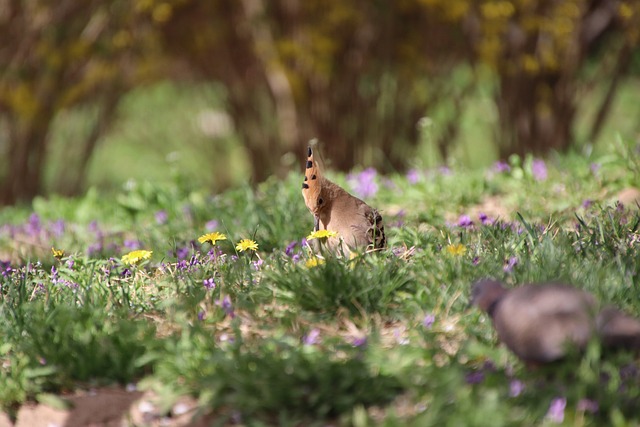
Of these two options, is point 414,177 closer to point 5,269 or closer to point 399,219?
point 399,219

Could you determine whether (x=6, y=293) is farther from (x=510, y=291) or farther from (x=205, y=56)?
(x=205, y=56)

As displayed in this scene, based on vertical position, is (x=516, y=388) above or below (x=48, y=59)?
below

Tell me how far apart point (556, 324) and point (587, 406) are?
0.26 meters

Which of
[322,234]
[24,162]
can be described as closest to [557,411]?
[322,234]

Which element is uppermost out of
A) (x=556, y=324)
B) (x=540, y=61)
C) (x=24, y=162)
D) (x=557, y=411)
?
(x=556, y=324)

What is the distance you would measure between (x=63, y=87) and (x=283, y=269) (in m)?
6.14

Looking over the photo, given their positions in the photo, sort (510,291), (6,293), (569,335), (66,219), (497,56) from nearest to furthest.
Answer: (569,335), (510,291), (6,293), (66,219), (497,56)

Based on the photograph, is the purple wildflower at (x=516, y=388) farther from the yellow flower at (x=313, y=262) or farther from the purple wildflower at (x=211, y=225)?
the purple wildflower at (x=211, y=225)

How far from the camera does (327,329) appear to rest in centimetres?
308

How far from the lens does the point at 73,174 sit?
10.7m

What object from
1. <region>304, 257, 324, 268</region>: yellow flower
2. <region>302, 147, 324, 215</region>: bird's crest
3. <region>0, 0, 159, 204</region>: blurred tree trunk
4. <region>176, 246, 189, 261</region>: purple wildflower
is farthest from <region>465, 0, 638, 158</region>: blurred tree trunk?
<region>304, 257, 324, 268</region>: yellow flower

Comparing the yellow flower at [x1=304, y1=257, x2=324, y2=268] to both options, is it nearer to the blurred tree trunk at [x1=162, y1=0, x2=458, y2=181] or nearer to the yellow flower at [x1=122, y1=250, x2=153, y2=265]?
the yellow flower at [x1=122, y1=250, x2=153, y2=265]

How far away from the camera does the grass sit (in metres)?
2.51

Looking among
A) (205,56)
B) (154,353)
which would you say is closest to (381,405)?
(154,353)
